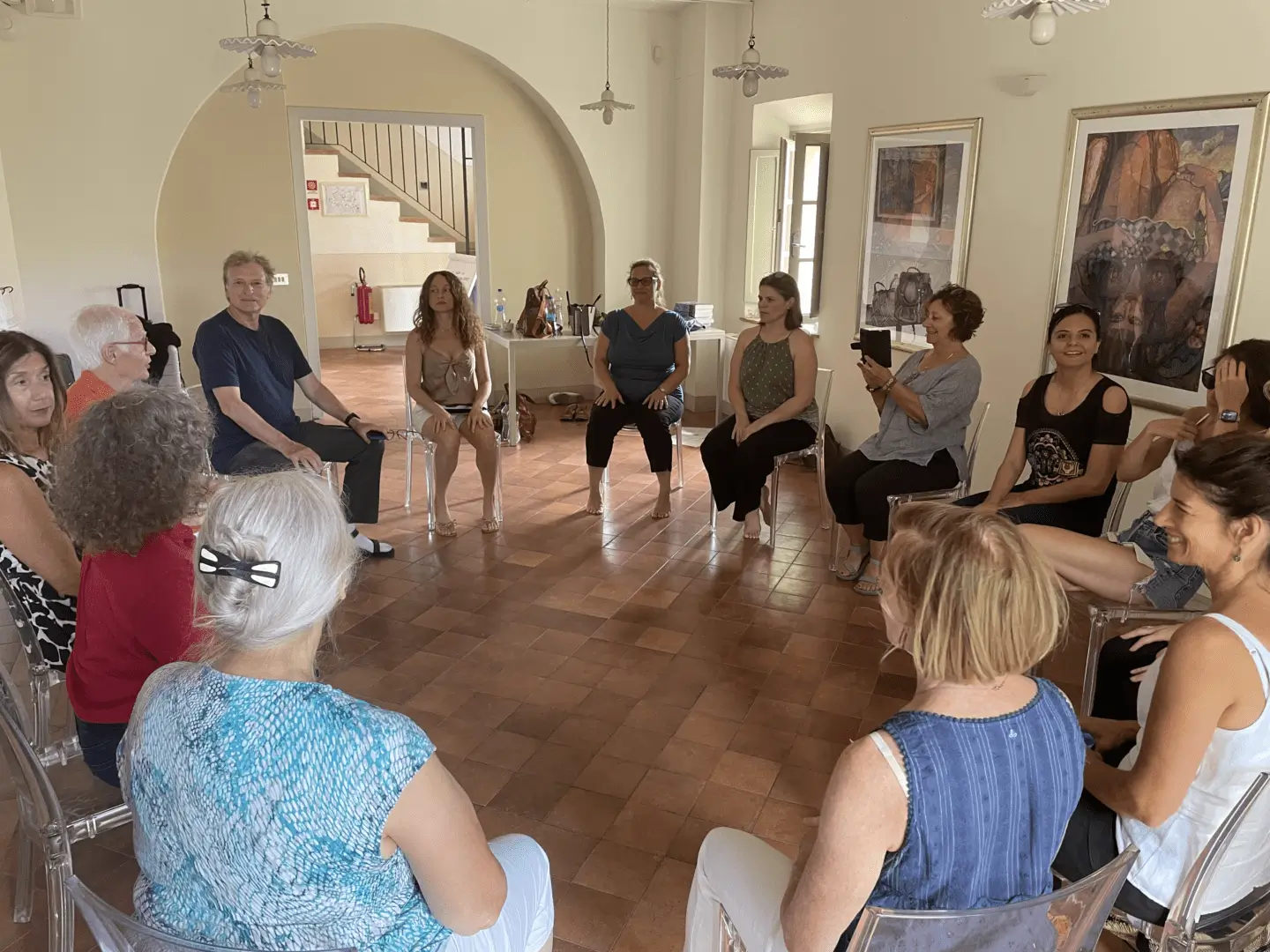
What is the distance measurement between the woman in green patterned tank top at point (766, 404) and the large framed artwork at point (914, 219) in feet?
3.39

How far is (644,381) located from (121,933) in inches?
160

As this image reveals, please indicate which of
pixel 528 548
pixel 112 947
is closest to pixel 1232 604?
pixel 112 947

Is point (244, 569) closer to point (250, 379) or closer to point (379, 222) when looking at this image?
point (250, 379)

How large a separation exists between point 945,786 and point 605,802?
4.96 ft

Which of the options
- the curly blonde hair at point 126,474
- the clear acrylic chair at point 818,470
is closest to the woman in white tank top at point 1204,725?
the curly blonde hair at point 126,474

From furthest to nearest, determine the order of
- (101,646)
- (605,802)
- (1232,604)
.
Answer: (605,802) < (101,646) < (1232,604)

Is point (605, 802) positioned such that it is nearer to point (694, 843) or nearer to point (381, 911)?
point (694, 843)

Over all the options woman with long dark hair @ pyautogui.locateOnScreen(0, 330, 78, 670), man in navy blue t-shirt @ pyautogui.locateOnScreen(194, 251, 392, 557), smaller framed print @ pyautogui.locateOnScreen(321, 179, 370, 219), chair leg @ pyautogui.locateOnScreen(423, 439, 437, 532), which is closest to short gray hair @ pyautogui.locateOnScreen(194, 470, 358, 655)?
Answer: woman with long dark hair @ pyautogui.locateOnScreen(0, 330, 78, 670)

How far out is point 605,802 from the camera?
8.32ft

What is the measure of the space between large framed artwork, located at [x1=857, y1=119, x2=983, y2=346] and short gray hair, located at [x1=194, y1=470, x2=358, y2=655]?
4.39 m

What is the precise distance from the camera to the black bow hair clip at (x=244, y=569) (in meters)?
1.20

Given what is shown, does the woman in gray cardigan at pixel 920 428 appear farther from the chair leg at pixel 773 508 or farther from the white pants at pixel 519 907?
the white pants at pixel 519 907

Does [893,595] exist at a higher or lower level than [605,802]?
higher

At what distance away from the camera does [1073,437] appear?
10.8 feet
